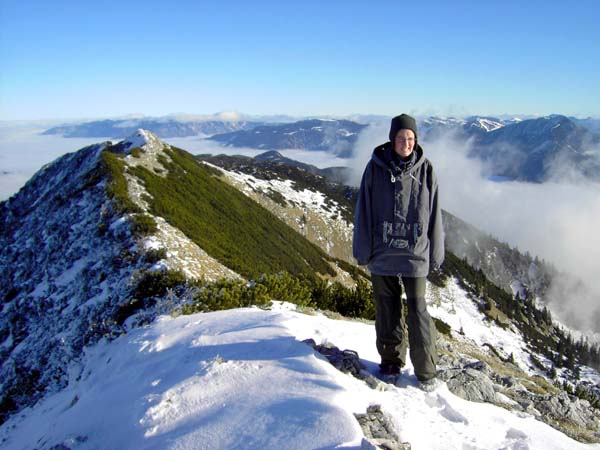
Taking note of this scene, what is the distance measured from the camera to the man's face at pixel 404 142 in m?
4.98

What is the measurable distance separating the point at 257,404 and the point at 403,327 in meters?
2.58

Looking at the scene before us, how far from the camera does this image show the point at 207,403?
14.2ft

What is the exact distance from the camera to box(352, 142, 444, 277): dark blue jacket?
17.0 ft

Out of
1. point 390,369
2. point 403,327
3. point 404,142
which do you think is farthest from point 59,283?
point 404,142

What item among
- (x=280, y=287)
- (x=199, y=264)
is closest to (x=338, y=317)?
(x=280, y=287)

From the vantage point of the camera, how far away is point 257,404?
13.5ft

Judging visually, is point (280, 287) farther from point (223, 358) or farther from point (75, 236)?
point (75, 236)

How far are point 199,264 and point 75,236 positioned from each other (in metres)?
9.34

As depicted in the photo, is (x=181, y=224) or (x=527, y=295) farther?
(x=527, y=295)

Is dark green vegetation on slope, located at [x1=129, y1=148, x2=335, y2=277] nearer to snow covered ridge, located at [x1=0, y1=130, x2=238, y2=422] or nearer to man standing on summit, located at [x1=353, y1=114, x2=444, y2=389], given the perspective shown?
snow covered ridge, located at [x1=0, y1=130, x2=238, y2=422]

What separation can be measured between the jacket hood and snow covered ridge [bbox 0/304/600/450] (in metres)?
2.76

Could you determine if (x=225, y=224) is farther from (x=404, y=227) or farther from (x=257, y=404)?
(x=257, y=404)

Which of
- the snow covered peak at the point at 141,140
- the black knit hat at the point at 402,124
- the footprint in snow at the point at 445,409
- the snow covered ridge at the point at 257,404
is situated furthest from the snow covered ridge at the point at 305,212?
the footprint in snow at the point at 445,409

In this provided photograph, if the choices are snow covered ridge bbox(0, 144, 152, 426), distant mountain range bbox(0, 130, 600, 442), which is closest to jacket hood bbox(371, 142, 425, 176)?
distant mountain range bbox(0, 130, 600, 442)
